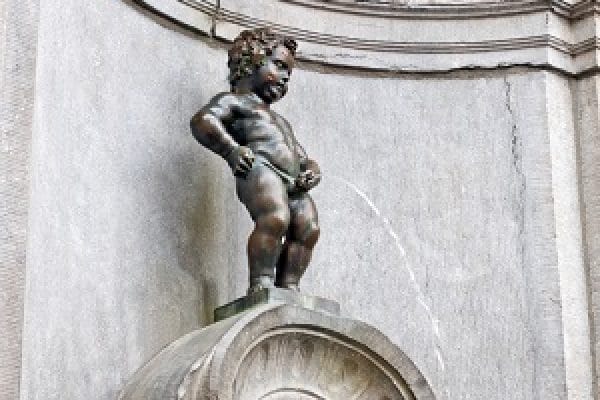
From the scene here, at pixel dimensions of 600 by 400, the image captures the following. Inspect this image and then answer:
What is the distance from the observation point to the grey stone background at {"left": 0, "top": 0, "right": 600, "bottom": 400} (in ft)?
14.7

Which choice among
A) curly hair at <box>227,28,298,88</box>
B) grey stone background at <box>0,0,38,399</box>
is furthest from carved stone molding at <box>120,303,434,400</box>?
curly hair at <box>227,28,298,88</box>

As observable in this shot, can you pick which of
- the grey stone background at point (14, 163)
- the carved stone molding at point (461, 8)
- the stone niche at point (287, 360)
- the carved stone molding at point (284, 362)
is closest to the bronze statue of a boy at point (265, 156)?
the stone niche at point (287, 360)

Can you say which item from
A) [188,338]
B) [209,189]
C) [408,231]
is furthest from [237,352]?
[408,231]

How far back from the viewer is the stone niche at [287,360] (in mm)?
4055

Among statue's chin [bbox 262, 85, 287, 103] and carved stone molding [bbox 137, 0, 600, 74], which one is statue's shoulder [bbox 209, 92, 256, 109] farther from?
carved stone molding [bbox 137, 0, 600, 74]

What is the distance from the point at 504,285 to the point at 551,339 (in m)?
0.27

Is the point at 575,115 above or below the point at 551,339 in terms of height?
above

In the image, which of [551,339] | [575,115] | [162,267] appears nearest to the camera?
[162,267]

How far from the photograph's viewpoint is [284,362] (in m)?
4.28

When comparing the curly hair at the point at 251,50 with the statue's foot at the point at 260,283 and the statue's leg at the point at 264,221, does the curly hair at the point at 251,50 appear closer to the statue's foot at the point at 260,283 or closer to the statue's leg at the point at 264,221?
the statue's leg at the point at 264,221

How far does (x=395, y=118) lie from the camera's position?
18.2 feet

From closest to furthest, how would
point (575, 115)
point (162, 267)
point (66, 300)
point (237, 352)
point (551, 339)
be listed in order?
point (237, 352)
point (66, 300)
point (162, 267)
point (551, 339)
point (575, 115)

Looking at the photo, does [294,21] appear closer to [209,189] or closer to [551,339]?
[209,189]

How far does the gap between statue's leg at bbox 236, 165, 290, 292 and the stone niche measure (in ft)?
0.42
